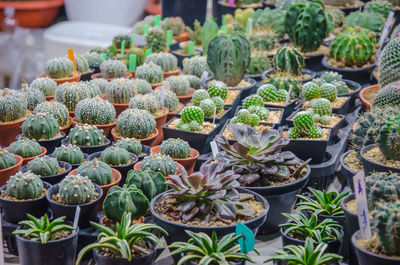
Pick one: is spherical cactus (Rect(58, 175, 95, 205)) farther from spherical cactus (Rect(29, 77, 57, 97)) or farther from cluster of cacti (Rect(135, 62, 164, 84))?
cluster of cacti (Rect(135, 62, 164, 84))

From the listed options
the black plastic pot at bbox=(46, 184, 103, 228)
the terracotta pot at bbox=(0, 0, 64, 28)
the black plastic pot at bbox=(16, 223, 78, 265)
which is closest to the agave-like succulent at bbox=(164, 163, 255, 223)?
the black plastic pot at bbox=(46, 184, 103, 228)

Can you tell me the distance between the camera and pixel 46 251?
8.46ft

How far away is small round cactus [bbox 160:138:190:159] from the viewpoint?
3559mm

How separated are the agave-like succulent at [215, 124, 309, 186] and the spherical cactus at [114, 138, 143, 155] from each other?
0.67 meters

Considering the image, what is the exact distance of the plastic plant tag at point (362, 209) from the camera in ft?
7.54

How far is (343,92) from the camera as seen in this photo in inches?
186

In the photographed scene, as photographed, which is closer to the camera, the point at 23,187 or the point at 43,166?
the point at 23,187

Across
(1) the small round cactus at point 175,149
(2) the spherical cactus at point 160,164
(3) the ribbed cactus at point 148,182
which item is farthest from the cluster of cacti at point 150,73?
(3) the ribbed cactus at point 148,182

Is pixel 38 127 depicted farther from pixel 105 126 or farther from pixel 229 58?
pixel 229 58

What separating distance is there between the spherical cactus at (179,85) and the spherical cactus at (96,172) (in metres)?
1.77

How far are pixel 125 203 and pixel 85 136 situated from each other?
1.06 m

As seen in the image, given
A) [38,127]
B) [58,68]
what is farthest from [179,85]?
[38,127]

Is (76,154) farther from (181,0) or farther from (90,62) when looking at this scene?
(181,0)

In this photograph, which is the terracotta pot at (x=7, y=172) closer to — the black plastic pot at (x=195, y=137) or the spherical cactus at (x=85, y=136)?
the spherical cactus at (x=85, y=136)
